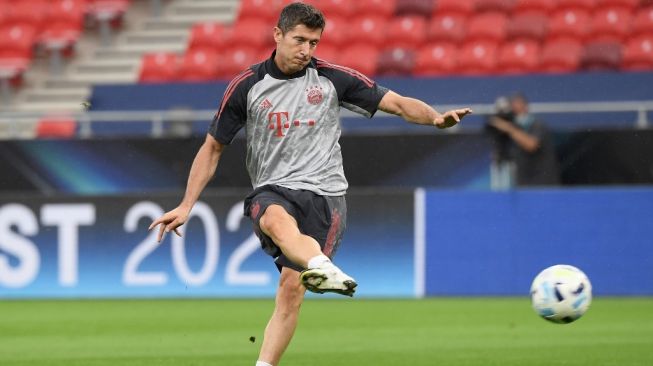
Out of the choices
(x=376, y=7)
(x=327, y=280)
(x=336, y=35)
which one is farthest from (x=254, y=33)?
(x=327, y=280)

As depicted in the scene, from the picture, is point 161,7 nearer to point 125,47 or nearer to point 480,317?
point 125,47

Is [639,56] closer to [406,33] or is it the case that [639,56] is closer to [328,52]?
[406,33]

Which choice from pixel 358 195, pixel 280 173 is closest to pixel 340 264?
pixel 358 195

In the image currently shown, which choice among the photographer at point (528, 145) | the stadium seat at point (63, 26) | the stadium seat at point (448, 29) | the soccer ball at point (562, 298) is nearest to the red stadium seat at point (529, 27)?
the stadium seat at point (448, 29)

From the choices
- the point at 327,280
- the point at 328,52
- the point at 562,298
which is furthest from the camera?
the point at 328,52

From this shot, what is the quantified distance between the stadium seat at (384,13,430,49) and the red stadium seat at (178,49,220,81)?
2845 millimetres

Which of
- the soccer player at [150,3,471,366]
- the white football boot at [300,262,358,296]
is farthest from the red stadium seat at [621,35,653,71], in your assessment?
the white football boot at [300,262,358,296]

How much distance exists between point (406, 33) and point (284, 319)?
47.6 feet

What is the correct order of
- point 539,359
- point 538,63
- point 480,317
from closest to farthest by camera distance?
1. point 539,359
2. point 480,317
3. point 538,63

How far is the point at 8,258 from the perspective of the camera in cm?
1546

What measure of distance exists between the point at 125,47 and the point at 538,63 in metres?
7.62

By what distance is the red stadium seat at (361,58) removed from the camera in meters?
20.2

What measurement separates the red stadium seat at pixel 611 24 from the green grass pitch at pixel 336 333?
21.8ft

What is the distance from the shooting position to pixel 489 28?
20.8 meters
